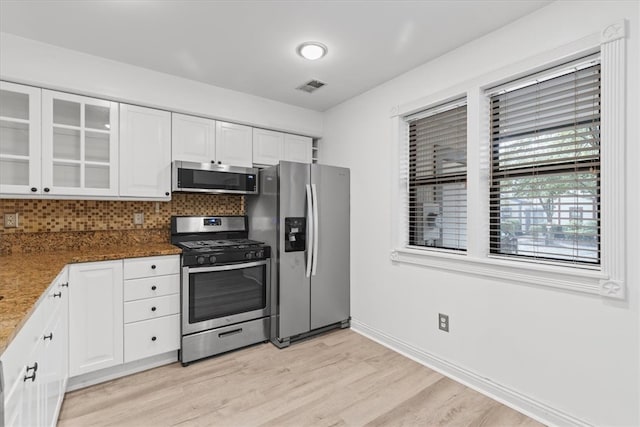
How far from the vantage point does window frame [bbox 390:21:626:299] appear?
1643 millimetres

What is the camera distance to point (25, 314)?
3.62 ft

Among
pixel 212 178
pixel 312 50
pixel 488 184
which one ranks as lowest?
pixel 488 184

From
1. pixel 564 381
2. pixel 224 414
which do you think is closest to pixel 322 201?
pixel 224 414

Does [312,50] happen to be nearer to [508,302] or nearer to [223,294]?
[223,294]

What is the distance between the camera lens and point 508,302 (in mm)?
2115

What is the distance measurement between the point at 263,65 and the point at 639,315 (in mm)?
2910

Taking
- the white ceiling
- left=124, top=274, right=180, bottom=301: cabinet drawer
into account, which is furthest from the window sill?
left=124, top=274, right=180, bottom=301: cabinet drawer

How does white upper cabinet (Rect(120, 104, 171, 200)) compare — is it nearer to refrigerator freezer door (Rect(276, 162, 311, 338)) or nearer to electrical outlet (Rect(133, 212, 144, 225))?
electrical outlet (Rect(133, 212, 144, 225))

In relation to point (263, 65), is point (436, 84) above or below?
below

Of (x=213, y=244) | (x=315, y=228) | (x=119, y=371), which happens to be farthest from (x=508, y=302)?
(x=119, y=371)

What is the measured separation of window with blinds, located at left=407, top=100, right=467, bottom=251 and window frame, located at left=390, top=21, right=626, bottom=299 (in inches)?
3.3

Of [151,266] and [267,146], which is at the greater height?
[267,146]

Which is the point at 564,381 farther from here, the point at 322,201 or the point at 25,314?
the point at 25,314

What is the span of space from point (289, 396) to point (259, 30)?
250 centimetres
